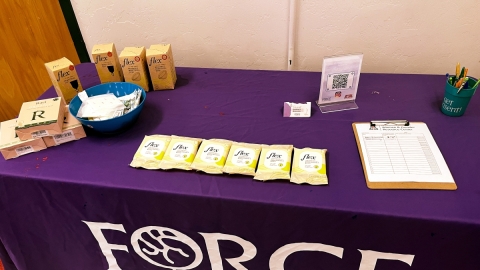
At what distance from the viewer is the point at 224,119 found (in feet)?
4.03

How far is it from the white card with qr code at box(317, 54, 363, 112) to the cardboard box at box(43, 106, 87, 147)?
84cm

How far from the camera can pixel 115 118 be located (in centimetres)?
111

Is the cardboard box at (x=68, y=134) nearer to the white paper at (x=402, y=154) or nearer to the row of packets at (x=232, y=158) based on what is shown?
the row of packets at (x=232, y=158)

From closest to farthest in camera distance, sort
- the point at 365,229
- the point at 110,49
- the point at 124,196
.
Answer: the point at 365,229, the point at 124,196, the point at 110,49

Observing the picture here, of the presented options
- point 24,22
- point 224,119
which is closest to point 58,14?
point 24,22

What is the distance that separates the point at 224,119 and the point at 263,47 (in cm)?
53

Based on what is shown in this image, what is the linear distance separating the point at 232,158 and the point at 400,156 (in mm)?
491

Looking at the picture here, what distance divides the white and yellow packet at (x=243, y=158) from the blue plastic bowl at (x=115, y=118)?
0.37m

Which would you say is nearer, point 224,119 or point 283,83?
point 224,119

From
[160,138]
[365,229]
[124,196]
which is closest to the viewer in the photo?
[365,229]

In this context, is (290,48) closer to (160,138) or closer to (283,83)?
(283,83)

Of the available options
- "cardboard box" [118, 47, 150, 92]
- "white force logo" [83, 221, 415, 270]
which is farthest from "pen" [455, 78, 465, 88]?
"cardboard box" [118, 47, 150, 92]

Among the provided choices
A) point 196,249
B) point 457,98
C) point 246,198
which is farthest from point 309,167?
point 457,98

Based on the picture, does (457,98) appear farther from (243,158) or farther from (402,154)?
(243,158)
